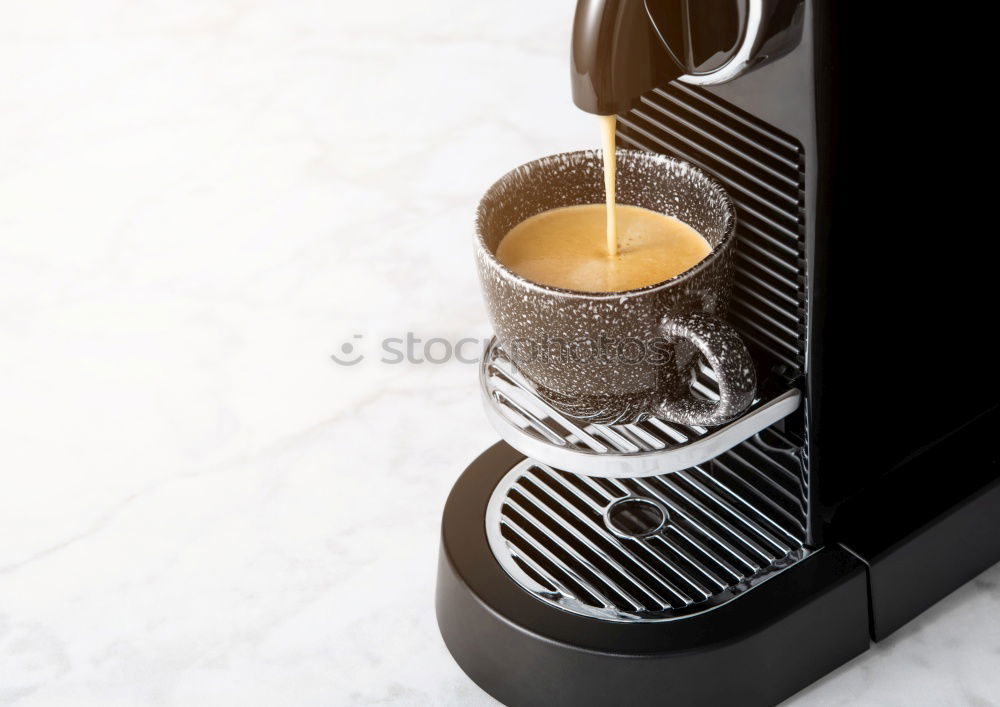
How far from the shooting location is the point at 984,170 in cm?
49

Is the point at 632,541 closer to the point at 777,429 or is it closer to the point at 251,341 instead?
the point at 777,429

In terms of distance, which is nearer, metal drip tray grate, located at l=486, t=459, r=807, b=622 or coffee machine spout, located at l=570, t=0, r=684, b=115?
coffee machine spout, located at l=570, t=0, r=684, b=115

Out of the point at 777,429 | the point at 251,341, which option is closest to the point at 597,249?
the point at 777,429

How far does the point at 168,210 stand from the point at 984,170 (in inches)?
21.7

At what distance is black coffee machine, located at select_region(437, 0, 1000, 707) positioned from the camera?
44 cm

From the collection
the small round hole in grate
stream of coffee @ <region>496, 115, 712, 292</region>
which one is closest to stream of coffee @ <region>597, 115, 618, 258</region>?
stream of coffee @ <region>496, 115, 712, 292</region>

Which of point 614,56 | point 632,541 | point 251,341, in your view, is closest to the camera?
point 614,56

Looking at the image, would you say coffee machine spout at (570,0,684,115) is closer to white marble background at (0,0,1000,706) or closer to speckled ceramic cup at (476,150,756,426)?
speckled ceramic cup at (476,150,756,426)

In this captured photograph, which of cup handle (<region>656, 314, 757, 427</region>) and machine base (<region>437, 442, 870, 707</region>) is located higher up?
cup handle (<region>656, 314, 757, 427</region>)

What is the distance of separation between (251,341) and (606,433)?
0.88 feet

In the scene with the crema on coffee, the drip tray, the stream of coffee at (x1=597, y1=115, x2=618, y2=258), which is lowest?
the drip tray

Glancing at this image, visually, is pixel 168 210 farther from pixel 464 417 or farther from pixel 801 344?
pixel 801 344

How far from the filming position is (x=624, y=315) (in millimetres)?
456

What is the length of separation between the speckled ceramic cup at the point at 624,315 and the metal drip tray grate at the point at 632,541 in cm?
7
